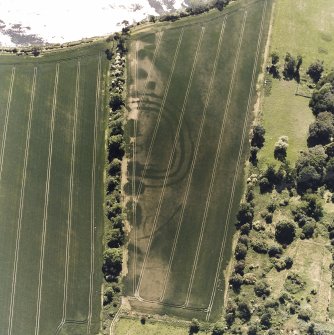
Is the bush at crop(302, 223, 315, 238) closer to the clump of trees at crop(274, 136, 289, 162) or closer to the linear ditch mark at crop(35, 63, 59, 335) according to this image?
the clump of trees at crop(274, 136, 289, 162)

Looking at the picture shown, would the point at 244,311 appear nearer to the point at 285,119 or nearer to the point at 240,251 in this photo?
the point at 240,251

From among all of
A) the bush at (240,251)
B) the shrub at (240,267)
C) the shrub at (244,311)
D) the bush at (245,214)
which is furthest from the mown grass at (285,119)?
the shrub at (244,311)

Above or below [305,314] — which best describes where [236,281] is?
above

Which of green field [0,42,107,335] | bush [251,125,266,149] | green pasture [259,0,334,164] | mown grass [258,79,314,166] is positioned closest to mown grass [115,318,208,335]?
green field [0,42,107,335]

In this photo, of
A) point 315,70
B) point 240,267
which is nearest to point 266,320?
point 240,267

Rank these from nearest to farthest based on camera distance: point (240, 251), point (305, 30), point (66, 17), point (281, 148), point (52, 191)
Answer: point (240, 251) → point (52, 191) → point (281, 148) → point (66, 17) → point (305, 30)

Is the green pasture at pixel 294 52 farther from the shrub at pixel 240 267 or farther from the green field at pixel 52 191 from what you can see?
the green field at pixel 52 191

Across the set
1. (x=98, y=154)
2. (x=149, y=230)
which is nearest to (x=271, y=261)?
(x=149, y=230)

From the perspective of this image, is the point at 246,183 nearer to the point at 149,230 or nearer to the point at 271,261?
the point at 271,261
